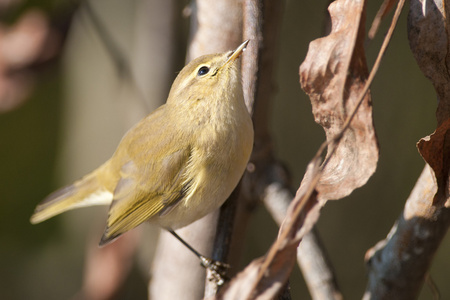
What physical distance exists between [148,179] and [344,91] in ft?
3.89

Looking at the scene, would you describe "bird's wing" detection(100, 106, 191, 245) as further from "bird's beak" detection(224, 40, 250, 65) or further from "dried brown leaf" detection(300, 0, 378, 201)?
"dried brown leaf" detection(300, 0, 378, 201)

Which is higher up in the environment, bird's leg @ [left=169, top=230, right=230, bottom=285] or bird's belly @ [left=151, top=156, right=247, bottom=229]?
bird's belly @ [left=151, top=156, right=247, bottom=229]

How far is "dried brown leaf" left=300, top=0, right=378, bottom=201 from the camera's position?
1.38 m

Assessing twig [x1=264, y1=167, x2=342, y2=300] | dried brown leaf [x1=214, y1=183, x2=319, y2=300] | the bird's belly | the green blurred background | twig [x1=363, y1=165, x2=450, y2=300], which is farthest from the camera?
the green blurred background

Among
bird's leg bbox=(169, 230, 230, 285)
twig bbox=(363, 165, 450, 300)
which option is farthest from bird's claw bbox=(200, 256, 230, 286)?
twig bbox=(363, 165, 450, 300)

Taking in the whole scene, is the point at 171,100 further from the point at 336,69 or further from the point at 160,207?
the point at 336,69

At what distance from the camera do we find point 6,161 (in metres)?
4.87

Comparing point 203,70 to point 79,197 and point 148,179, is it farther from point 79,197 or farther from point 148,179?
point 79,197

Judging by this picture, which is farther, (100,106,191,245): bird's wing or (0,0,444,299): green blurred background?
(0,0,444,299): green blurred background

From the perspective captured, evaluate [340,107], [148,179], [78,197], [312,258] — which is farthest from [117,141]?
[340,107]

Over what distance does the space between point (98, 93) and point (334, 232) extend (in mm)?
1789

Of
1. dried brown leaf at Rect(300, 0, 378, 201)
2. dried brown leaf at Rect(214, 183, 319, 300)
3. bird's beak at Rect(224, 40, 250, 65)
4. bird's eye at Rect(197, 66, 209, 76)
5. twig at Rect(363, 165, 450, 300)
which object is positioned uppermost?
bird's eye at Rect(197, 66, 209, 76)

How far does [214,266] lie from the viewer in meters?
1.97

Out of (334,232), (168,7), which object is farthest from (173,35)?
(334,232)
